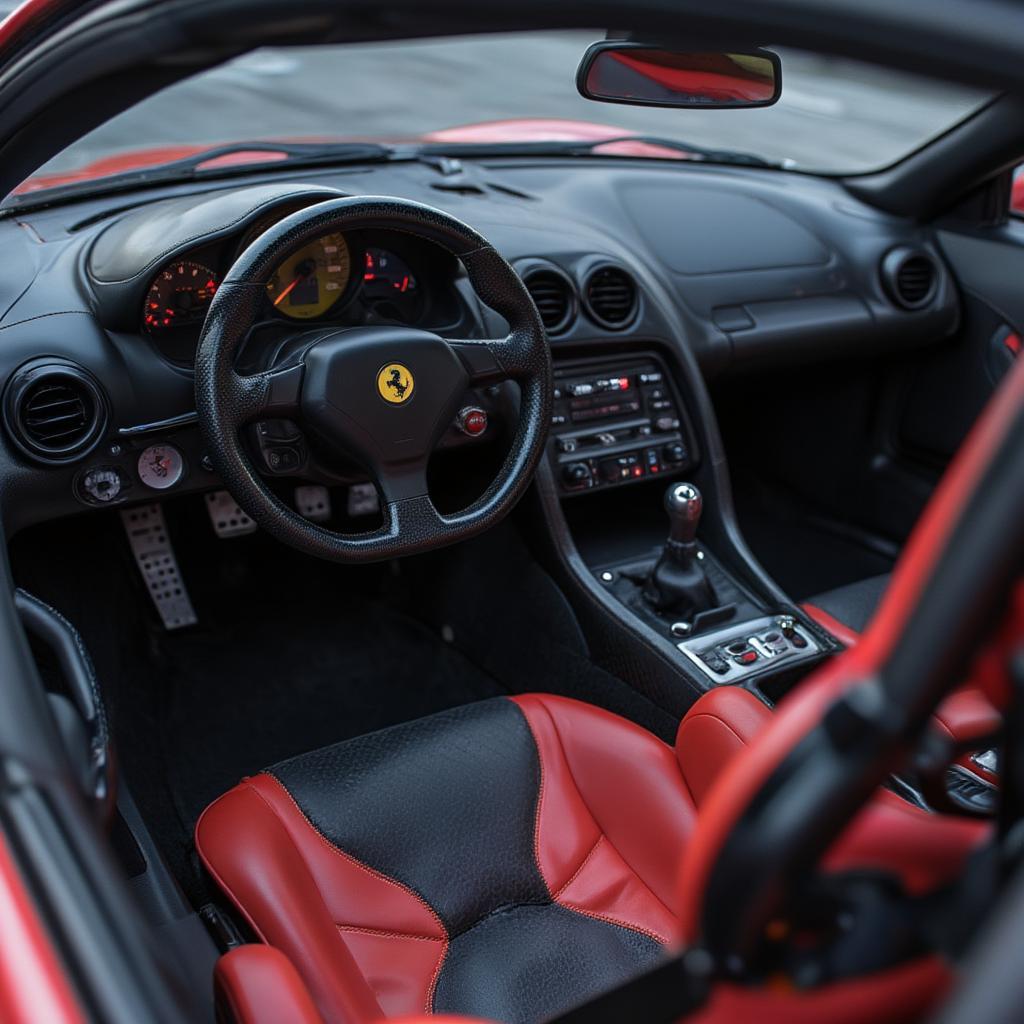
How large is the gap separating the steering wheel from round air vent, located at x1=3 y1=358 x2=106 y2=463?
0.91 ft

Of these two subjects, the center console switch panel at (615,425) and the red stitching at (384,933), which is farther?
the center console switch panel at (615,425)

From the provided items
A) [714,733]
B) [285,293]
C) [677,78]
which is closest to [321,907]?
[714,733]

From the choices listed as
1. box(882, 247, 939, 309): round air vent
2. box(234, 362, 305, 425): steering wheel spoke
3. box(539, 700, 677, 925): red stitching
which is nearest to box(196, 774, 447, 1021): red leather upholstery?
box(539, 700, 677, 925): red stitching

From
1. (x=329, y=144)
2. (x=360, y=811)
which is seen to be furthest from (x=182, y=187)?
(x=360, y=811)

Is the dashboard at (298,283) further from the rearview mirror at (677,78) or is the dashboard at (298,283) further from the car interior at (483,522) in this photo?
the rearview mirror at (677,78)

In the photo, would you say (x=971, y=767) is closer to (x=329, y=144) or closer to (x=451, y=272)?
(x=451, y=272)

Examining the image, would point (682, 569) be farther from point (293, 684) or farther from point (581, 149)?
point (581, 149)

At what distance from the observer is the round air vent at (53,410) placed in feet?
6.02

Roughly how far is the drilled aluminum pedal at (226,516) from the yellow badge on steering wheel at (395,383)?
81 centimetres

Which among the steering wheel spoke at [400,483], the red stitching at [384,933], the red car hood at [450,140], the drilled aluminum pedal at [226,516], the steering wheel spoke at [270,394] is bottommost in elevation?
the red stitching at [384,933]

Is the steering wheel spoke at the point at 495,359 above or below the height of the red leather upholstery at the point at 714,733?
above

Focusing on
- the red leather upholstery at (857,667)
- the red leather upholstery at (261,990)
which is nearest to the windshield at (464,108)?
the red leather upholstery at (261,990)

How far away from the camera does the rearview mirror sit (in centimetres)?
136

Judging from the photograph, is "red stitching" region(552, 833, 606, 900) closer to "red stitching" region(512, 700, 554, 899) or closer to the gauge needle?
"red stitching" region(512, 700, 554, 899)
